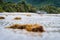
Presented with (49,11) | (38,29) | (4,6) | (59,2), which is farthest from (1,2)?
(38,29)

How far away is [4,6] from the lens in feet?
193

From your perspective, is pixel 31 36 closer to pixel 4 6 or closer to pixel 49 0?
pixel 4 6

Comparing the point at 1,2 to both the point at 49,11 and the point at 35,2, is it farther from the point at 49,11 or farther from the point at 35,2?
the point at 35,2

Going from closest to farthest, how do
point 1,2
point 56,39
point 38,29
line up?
point 56,39 → point 38,29 → point 1,2

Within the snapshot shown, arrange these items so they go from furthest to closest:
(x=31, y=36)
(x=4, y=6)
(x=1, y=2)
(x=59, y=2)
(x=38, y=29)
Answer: (x=59, y=2) → (x=1, y=2) → (x=4, y=6) → (x=38, y=29) → (x=31, y=36)

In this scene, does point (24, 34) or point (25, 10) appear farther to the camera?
point (25, 10)

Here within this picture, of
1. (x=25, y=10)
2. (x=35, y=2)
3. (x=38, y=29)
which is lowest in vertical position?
(x=35, y=2)

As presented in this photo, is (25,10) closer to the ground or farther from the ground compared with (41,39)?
closer to the ground

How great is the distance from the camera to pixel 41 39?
14773mm

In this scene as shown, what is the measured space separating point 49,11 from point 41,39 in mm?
52803

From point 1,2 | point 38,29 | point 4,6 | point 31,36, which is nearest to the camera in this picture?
point 31,36

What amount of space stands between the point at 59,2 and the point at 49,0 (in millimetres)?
4398

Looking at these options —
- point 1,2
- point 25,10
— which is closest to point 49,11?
point 25,10

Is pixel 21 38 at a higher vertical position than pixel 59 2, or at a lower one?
higher
